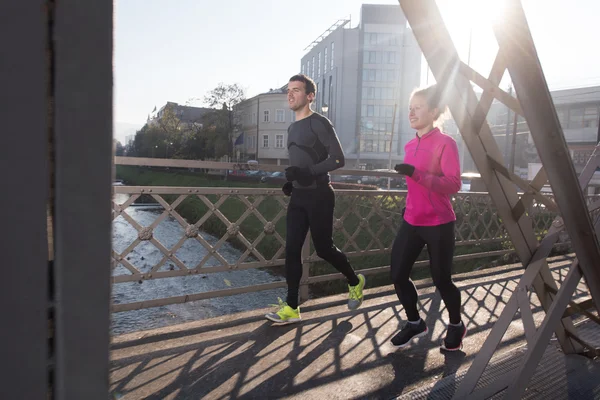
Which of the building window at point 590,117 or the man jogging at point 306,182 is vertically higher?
the building window at point 590,117

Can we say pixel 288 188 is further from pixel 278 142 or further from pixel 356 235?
pixel 278 142

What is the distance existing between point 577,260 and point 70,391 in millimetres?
2415

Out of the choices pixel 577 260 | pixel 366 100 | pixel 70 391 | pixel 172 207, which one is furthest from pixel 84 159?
pixel 366 100

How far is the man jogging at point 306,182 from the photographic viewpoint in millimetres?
3414

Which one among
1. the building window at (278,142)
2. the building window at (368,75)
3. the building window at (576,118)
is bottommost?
the building window at (278,142)

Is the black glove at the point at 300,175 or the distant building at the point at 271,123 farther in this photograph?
the distant building at the point at 271,123

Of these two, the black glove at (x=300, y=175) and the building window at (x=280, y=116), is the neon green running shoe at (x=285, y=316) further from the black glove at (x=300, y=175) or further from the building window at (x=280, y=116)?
the building window at (x=280, y=116)

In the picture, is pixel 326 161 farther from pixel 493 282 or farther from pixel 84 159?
pixel 493 282

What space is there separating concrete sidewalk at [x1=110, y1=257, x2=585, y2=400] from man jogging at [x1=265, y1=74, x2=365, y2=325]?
339 millimetres

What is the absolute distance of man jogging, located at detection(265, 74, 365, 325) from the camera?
3.41 meters

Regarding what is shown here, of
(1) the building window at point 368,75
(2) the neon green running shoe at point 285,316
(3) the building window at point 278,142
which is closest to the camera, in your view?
(2) the neon green running shoe at point 285,316

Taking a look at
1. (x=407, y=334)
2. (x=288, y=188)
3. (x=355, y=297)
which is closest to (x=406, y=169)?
(x=288, y=188)

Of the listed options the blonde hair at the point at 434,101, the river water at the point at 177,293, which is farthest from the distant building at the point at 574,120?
the blonde hair at the point at 434,101

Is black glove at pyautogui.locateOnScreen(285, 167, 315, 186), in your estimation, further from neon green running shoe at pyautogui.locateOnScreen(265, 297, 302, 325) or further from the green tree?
the green tree
